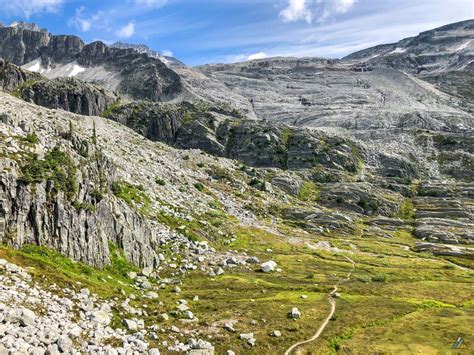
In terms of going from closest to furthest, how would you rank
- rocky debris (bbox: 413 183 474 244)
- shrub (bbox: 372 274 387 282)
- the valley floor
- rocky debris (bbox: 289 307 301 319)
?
1. the valley floor
2. rocky debris (bbox: 289 307 301 319)
3. shrub (bbox: 372 274 387 282)
4. rocky debris (bbox: 413 183 474 244)

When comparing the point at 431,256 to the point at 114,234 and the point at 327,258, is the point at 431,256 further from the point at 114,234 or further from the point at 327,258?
the point at 114,234

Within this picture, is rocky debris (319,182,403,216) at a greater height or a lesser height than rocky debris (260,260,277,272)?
lesser

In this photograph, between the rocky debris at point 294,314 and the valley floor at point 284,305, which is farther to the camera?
the rocky debris at point 294,314

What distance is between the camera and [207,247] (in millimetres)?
82875

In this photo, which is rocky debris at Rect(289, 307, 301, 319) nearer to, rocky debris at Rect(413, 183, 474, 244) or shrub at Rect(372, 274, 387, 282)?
shrub at Rect(372, 274, 387, 282)

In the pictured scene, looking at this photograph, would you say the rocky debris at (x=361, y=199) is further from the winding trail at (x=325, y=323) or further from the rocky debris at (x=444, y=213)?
the winding trail at (x=325, y=323)

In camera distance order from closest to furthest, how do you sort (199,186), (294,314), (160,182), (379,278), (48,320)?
(48,320) → (294,314) → (379,278) → (160,182) → (199,186)

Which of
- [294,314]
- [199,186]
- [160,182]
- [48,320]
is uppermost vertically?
[160,182]

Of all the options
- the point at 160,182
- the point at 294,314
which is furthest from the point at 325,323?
the point at 160,182

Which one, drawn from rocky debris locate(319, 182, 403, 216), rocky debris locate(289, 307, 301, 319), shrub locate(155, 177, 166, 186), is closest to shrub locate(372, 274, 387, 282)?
rocky debris locate(289, 307, 301, 319)

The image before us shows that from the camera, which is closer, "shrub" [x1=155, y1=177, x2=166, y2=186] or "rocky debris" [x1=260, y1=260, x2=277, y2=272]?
"rocky debris" [x1=260, y1=260, x2=277, y2=272]

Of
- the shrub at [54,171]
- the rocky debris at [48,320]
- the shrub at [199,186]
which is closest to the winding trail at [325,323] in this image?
the rocky debris at [48,320]

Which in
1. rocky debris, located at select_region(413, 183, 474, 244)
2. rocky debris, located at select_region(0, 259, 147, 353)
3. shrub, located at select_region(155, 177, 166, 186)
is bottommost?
rocky debris, located at select_region(413, 183, 474, 244)

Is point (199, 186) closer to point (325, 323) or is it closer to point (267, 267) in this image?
point (267, 267)
